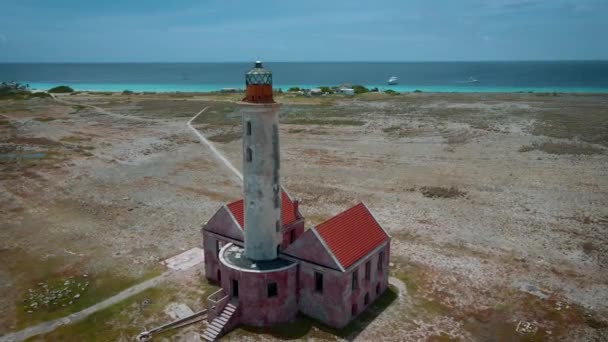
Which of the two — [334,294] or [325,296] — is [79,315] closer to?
[325,296]

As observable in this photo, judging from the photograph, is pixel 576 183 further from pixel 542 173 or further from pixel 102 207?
pixel 102 207

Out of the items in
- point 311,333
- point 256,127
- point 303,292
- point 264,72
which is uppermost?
point 264,72

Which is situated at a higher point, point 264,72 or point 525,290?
point 264,72

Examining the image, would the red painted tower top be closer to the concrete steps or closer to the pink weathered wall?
the pink weathered wall

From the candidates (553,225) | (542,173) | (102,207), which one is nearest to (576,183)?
(542,173)

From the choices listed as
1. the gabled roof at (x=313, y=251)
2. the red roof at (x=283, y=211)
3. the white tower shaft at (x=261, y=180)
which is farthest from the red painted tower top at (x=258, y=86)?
the red roof at (x=283, y=211)

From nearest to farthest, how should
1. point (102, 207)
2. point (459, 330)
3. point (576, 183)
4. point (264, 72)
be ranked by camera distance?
point (264, 72) < point (459, 330) < point (102, 207) < point (576, 183)

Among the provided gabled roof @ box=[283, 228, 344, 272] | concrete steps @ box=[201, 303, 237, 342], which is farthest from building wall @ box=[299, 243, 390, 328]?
concrete steps @ box=[201, 303, 237, 342]
